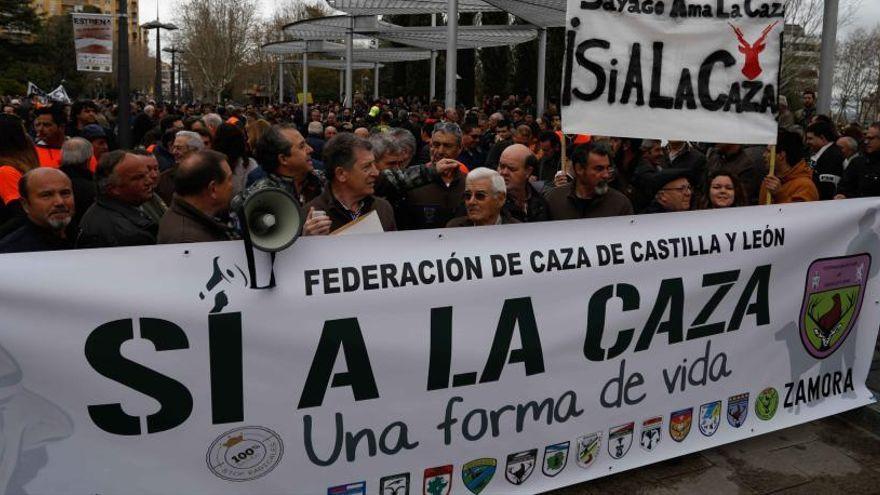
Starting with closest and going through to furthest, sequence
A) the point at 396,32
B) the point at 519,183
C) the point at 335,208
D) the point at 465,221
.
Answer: the point at 335,208 → the point at 465,221 → the point at 519,183 → the point at 396,32

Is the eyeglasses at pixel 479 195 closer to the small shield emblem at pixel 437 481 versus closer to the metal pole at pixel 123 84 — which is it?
the small shield emblem at pixel 437 481

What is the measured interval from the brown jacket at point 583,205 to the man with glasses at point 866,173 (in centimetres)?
335

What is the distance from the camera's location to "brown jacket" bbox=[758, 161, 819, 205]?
5723 millimetres

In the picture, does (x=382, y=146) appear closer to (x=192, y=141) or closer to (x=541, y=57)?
(x=192, y=141)

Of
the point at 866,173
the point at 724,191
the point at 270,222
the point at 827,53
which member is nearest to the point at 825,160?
the point at 866,173

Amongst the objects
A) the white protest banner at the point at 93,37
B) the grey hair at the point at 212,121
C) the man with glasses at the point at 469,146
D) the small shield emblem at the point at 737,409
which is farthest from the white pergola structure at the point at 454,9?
the small shield emblem at the point at 737,409

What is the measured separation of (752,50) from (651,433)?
7.02 feet

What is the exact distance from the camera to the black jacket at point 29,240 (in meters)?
3.40

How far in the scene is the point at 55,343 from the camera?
2.51 metres

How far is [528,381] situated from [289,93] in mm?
66996

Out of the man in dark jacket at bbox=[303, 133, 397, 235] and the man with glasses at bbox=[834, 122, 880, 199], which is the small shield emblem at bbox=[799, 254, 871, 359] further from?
the man with glasses at bbox=[834, 122, 880, 199]

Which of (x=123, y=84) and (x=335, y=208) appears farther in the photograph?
(x=123, y=84)

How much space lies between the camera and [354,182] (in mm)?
3865

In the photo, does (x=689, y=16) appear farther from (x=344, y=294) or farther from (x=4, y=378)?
(x=4, y=378)
